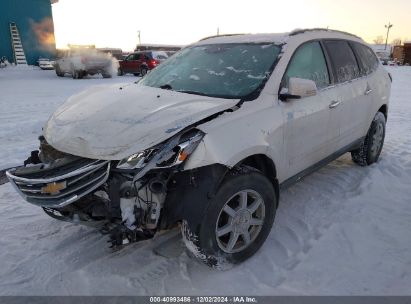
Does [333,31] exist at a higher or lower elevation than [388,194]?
higher

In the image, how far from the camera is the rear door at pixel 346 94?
13.7 feet

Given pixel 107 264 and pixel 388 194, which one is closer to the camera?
pixel 107 264

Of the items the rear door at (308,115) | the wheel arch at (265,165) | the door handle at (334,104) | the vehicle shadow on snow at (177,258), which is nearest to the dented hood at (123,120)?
the wheel arch at (265,165)

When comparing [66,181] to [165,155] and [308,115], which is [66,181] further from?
[308,115]

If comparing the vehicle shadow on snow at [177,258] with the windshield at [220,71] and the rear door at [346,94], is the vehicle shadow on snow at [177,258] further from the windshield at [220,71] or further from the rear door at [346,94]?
the windshield at [220,71]

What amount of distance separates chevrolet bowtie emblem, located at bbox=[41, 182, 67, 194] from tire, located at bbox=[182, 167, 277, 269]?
2.96 ft

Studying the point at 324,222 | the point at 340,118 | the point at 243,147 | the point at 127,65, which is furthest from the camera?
the point at 127,65

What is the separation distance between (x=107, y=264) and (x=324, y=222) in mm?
2137

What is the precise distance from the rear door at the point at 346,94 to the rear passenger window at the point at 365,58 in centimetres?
18

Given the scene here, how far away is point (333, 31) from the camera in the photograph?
15.0 ft

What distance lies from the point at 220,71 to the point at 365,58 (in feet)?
8.21

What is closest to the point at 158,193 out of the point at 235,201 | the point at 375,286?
the point at 235,201

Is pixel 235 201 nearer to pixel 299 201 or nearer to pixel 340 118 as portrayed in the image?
pixel 299 201

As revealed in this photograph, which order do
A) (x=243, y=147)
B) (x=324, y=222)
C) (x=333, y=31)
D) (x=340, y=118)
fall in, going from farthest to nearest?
1. (x=333, y=31)
2. (x=340, y=118)
3. (x=324, y=222)
4. (x=243, y=147)
